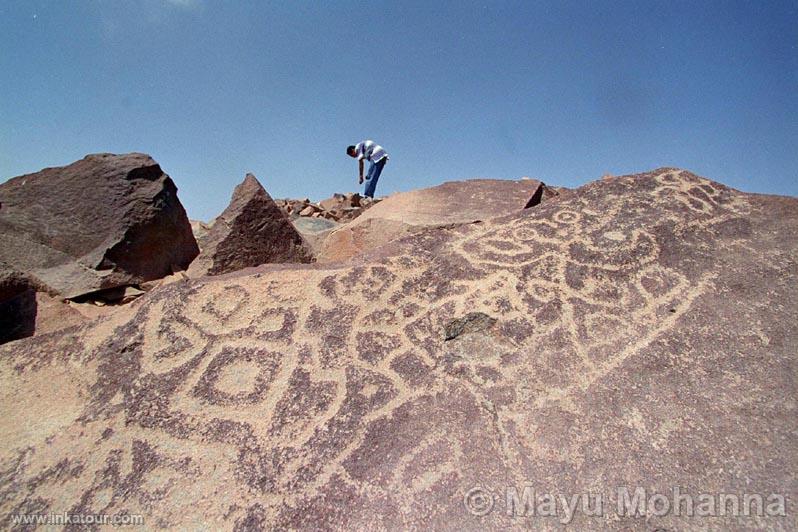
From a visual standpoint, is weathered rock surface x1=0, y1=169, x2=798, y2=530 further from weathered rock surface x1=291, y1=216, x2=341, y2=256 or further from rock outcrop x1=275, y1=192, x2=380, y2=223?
rock outcrop x1=275, y1=192, x2=380, y2=223

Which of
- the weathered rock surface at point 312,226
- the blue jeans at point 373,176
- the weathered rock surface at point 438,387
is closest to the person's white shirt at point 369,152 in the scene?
the blue jeans at point 373,176

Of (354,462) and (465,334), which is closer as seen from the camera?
(354,462)

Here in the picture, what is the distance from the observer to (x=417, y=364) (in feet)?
6.32

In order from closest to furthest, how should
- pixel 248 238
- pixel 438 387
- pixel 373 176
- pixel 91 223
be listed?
pixel 438 387
pixel 248 238
pixel 91 223
pixel 373 176

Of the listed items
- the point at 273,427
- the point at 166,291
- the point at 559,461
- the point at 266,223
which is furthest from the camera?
the point at 266,223

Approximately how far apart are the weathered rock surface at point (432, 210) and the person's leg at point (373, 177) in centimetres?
505

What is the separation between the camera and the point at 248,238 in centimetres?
344

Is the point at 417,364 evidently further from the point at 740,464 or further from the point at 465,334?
the point at 740,464

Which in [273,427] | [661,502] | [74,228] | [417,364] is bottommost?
[661,502]

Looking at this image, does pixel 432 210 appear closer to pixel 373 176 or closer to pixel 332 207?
pixel 332 207

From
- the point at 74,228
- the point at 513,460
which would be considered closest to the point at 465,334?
the point at 513,460

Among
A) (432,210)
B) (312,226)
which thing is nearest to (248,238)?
(432,210)

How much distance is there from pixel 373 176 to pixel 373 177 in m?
0.02

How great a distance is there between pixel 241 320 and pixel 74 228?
2.81 m
